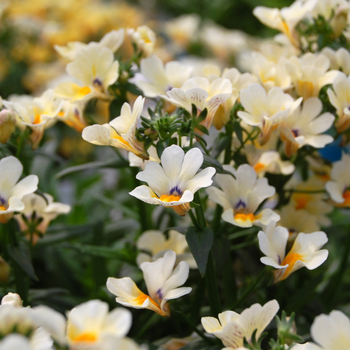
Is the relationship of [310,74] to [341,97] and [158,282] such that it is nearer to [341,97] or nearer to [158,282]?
[341,97]

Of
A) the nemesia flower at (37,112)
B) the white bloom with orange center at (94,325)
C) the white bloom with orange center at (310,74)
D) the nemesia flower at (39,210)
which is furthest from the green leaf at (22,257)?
the white bloom with orange center at (310,74)

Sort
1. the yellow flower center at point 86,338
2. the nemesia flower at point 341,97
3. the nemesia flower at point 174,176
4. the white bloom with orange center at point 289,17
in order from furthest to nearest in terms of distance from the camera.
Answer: the white bloom with orange center at point 289,17 < the nemesia flower at point 341,97 < the nemesia flower at point 174,176 < the yellow flower center at point 86,338

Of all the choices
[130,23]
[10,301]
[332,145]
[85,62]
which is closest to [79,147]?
[130,23]

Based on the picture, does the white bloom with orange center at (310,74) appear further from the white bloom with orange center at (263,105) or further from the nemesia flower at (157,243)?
the nemesia flower at (157,243)

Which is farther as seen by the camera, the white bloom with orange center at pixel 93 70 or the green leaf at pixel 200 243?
the white bloom with orange center at pixel 93 70

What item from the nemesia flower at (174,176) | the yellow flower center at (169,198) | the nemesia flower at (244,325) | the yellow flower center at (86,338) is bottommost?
the nemesia flower at (244,325)

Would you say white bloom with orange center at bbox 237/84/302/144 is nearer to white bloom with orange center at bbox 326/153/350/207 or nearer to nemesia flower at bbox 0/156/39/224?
white bloom with orange center at bbox 326/153/350/207
